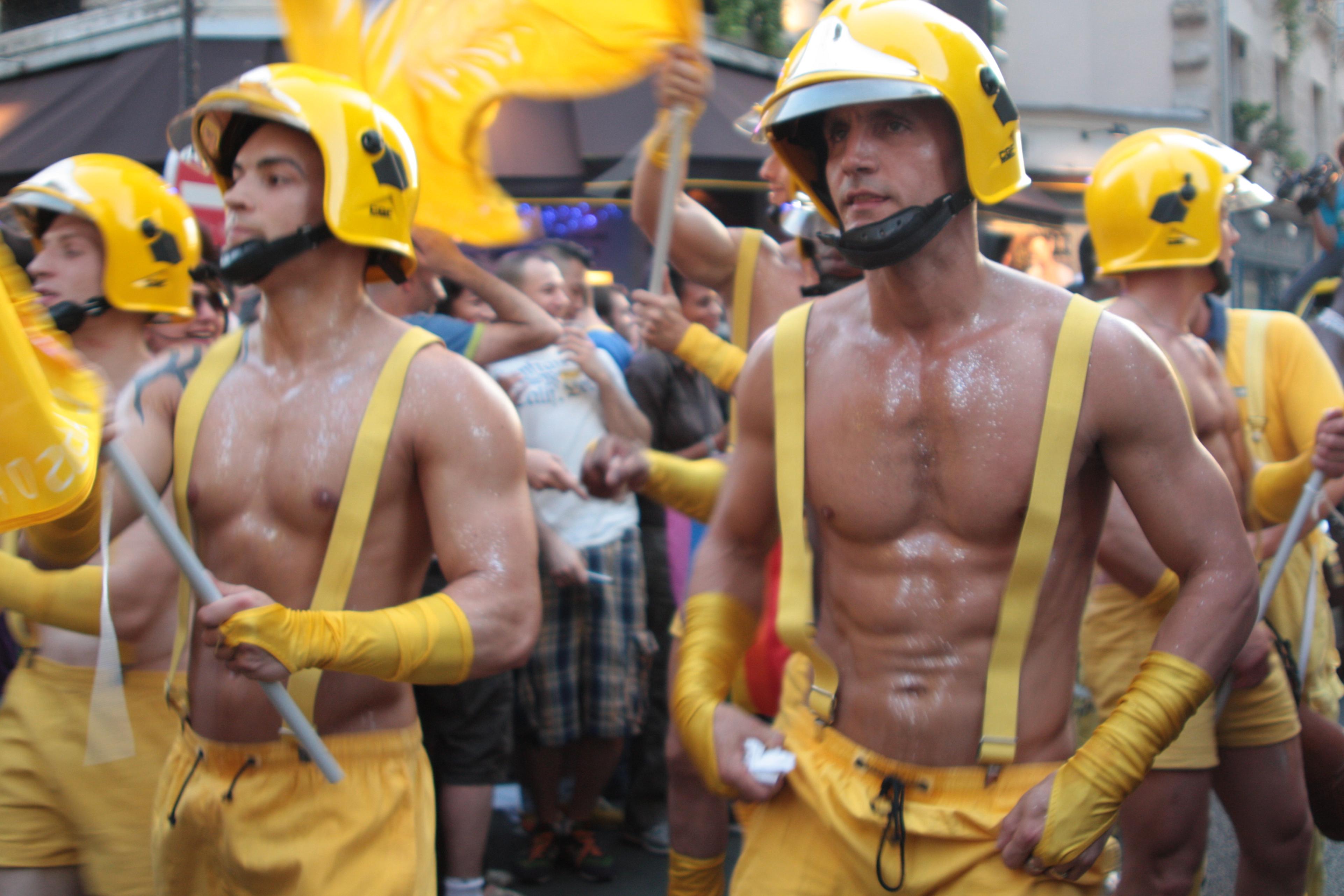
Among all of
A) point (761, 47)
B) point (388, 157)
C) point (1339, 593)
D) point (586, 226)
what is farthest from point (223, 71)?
point (1339, 593)

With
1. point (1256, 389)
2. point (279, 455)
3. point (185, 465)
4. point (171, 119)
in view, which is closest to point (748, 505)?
point (279, 455)

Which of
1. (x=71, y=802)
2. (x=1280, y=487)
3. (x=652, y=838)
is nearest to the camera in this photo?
(x=71, y=802)

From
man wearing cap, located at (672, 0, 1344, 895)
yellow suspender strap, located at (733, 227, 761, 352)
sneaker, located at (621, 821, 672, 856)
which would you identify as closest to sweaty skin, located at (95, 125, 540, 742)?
man wearing cap, located at (672, 0, 1344, 895)

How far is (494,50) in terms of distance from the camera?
3.29 metres

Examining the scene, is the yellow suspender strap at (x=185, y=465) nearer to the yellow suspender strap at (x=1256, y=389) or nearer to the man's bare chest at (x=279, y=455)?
the man's bare chest at (x=279, y=455)

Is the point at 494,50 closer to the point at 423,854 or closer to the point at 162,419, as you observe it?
the point at 162,419

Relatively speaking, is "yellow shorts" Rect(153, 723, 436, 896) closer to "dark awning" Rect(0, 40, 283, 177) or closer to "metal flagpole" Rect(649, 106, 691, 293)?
"metal flagpole" Rect(649, 106, 691, 293)

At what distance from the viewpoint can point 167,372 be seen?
2.85m

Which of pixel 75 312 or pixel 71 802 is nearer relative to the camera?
pixel 71 802

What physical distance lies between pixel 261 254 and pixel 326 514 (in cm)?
62

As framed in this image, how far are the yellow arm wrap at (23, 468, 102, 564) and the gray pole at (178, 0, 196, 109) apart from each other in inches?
190

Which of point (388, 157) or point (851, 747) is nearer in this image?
point (851, 747)

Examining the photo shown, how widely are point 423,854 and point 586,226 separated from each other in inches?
407

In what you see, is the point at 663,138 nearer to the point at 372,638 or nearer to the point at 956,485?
the point at 956,485
